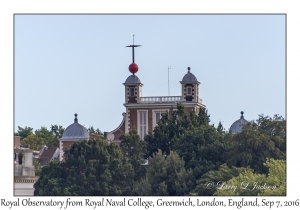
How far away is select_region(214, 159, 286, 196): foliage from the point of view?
90.5 metres

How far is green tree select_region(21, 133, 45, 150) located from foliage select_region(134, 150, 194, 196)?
64.5 m

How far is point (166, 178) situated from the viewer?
110m

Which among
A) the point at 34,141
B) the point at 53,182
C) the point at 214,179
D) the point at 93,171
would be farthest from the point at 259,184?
the point at 34,141

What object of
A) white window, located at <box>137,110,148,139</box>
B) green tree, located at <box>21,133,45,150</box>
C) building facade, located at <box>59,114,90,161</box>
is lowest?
green tree, located at <box>21,133,45,150</box>

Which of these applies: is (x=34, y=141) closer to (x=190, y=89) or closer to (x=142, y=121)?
(x=142, y=121)

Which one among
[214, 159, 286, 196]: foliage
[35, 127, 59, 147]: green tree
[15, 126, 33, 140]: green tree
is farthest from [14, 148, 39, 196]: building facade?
A: [15, 126, 33, 140]: green tree

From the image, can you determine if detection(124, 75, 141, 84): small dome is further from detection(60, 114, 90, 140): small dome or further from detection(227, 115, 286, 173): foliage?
detection(227, 115, 286, 173): foliage

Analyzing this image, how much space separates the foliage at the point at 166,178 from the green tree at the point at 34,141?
6447cm

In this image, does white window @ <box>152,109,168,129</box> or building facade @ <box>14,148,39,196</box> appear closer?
building facade @ <box>14,148,39,196</box>

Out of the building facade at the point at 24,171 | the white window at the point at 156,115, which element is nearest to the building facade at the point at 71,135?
the white window at the point at 156,115

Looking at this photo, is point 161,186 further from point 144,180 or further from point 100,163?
point 100,163

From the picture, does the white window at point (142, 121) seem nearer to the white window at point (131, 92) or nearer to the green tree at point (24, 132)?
the white window at point (131, 92)

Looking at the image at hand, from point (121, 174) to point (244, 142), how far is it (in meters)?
9.91

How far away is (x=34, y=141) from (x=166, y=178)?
230 ft
